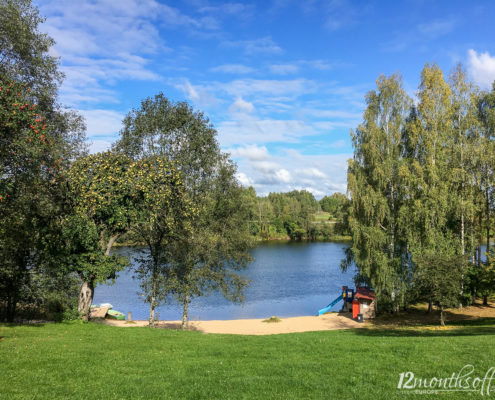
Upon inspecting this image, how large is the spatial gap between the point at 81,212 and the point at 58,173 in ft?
7.39

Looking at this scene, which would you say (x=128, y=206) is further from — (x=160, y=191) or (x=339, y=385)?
(x=339, y=385)

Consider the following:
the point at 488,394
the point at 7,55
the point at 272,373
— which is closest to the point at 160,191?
the point at 7,55

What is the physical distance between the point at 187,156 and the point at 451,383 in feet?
59.6

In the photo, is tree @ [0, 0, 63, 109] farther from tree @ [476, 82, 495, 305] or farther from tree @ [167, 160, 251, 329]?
tree @ [476, 82, 495, 305]

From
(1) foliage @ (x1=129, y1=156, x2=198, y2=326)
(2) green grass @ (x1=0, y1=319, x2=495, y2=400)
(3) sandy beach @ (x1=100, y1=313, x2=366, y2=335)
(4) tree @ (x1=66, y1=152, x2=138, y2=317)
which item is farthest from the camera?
(3) sandy beach @ (x1=100, y1=313, x2=366, y2=335)

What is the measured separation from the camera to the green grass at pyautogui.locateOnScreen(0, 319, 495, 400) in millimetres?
8367

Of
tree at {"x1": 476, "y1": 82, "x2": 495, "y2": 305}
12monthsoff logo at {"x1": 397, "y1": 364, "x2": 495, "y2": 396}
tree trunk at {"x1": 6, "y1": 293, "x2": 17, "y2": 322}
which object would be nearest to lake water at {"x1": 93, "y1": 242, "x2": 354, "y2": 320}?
tree trunk at {"x1": 6, "y1": 293, "x2": 17, "y2": 322}

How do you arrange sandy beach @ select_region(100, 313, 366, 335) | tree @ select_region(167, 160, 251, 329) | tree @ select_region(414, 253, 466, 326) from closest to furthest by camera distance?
tree @ select_region(167, 160, 251, 329) < tree @ select_region(414, 253, 466, 326) < sandy beach @ select_region(100, 313, 366, 335)

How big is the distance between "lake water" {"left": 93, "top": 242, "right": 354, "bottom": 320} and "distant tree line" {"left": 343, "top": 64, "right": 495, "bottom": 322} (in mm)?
8832

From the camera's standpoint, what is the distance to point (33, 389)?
812cm

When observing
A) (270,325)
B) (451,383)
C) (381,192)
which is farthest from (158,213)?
(381,192)

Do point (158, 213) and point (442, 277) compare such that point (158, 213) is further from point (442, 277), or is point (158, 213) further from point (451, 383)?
point (442, 277)

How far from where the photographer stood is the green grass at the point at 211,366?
837 centimetres

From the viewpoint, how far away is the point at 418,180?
90.2ft
